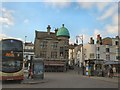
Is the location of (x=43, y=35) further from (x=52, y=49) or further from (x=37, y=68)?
(x=37, y=68)

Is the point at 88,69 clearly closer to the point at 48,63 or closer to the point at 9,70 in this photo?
the point at 9,70

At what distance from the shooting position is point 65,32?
8000 centimetres

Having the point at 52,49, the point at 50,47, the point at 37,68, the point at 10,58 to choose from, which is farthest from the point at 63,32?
the point at 10,58

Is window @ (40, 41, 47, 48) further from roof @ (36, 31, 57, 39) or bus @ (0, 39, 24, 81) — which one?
bus @ (0, 39, 24, 81)

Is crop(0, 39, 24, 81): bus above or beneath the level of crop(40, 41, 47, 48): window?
beneath

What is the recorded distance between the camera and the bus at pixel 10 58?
904 inches

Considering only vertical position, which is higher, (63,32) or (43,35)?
(63,32)

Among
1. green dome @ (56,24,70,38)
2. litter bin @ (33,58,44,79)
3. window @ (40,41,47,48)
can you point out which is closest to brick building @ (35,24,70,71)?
window @ (40,41,47,48)

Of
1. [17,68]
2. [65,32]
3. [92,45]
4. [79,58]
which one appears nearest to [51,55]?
[65,32]

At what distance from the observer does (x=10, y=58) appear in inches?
918

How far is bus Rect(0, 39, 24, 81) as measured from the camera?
23.0m

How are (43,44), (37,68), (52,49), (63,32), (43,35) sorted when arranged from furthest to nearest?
1. (63,32)
2. (43,35)
3. (43,44)
4. (52,49)
5. (37,68)

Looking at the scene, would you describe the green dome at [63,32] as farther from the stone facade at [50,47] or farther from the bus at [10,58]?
the bus at [10,58]

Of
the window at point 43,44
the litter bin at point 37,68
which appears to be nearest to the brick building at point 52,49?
the window at point 43,44
